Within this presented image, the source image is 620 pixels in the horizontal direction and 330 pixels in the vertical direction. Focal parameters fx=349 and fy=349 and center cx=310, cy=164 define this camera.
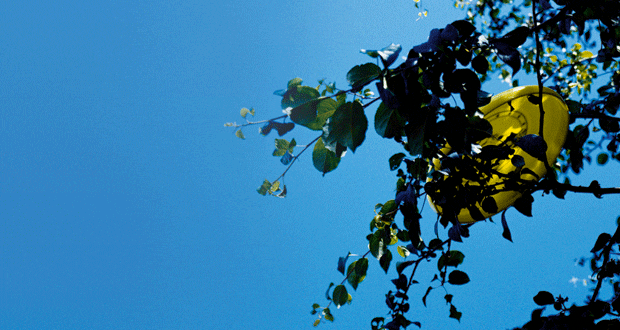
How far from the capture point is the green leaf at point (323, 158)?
3.11 feet

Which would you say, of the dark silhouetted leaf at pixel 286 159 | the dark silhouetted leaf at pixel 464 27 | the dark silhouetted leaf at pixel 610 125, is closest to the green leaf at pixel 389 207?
the dark silhouetted leaf at pixel 286 159

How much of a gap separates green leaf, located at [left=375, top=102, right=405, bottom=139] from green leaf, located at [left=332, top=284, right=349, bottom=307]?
0.68m

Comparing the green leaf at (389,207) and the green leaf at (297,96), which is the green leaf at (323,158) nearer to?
the green leaf at (297,96)

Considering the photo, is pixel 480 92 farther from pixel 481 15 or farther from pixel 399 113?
pixel 481 15

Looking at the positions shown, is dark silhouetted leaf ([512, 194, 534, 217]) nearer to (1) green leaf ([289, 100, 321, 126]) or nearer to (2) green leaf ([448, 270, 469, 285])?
(2) green leaf ([448, 270, 469, 285])

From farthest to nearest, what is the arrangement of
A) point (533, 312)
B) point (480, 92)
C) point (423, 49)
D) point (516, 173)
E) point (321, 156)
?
point (533, 312), point (516, 173), point (321, 156), point (480, 92), point (423, 49)

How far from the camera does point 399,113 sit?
0.81 meters

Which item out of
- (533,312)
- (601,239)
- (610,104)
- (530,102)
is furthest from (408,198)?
(610,104)

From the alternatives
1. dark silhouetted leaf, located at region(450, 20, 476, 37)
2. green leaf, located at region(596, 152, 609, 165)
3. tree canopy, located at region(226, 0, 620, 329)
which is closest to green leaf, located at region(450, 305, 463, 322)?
tree canopy, located at region(226, 0, 620, 329)

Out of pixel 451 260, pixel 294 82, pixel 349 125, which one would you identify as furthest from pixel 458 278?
pixel 294 82

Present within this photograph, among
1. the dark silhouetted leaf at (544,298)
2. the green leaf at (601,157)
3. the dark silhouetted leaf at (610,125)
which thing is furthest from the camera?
the green leaf at (601,157)

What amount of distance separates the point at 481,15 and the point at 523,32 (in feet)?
8.13

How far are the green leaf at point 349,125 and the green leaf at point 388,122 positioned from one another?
0.09 metres

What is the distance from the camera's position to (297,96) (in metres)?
0.83
